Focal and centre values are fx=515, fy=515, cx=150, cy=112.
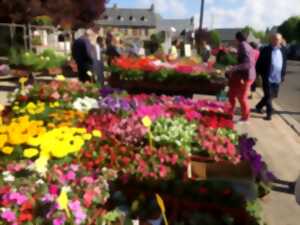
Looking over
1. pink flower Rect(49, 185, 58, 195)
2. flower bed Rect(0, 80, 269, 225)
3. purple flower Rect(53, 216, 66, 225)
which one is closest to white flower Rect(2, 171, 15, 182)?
flower bed Rect(0, 80, 269, 225)

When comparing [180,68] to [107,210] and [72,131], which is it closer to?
[72,131]

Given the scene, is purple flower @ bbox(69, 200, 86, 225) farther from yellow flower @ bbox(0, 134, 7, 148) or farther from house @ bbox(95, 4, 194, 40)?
house @ bbox(95, 4, 194, 40)

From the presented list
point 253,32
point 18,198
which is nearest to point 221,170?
point 18,198

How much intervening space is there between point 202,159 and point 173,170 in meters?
0.38

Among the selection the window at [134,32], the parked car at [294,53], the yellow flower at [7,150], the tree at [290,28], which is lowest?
the window at [134,32]

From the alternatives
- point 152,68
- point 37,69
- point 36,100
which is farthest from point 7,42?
point 36,100

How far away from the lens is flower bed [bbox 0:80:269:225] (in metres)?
3.44

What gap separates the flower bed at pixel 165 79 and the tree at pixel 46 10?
16340 mm

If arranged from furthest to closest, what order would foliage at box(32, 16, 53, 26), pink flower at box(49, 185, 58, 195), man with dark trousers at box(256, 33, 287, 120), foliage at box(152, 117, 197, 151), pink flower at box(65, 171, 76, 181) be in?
foliage at box(32, 16, 53, 26) < man with dark trousers at box(256, 33, 287, 120) < foliage at box(152, 117, 197, 151) < pink flower at box(65, 171, 76, 181) < pink flower at box(49, 185, 58, 195)

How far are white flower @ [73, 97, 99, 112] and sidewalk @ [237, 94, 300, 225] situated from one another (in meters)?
2.50

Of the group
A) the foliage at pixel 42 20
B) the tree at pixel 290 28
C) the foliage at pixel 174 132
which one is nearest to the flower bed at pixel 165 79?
the foliage at pixel 174 132

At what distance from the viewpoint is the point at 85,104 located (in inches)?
267

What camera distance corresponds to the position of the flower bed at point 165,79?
472 inches

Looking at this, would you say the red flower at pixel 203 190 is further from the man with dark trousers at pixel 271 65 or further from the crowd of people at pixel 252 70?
the man with dark trousers at pixel 271 65
